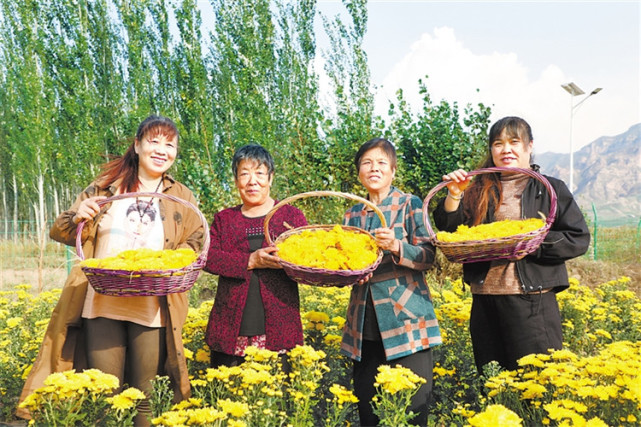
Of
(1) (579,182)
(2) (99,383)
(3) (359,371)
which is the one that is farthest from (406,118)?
(1) (579,182)

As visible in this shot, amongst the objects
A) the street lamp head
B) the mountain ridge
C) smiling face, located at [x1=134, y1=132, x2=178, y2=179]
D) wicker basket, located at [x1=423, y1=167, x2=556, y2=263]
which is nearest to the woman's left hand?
wicker basket, located at [x1=423, y1=167, x2=556, y2=263]

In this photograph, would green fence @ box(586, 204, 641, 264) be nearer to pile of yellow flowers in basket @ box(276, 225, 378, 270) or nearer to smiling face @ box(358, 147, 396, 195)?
smiling face @ box(358, 147, 396, 195)

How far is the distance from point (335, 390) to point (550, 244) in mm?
1260

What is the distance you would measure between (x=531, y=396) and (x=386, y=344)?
0.67 meters

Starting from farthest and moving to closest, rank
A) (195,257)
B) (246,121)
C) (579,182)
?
(579,182), (246,121), (195,257)

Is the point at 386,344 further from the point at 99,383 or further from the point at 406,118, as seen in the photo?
the point at 406,118

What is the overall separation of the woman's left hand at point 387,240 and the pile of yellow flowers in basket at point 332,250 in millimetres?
66

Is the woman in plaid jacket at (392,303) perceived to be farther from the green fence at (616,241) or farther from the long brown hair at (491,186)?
the green fence at (616,241)

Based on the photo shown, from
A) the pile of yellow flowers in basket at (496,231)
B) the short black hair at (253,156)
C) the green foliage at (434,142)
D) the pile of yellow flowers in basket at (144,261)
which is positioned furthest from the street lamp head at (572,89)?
the pile of yellow flowers in basket at (144,261)

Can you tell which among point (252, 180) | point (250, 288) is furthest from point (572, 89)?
point (250, 288)

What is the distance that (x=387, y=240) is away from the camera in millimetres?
2318

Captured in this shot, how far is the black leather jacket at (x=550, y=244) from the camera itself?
2.42 meters

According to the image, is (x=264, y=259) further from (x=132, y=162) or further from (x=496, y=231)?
Result: (x=496, y=231)

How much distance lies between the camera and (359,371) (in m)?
2.58
